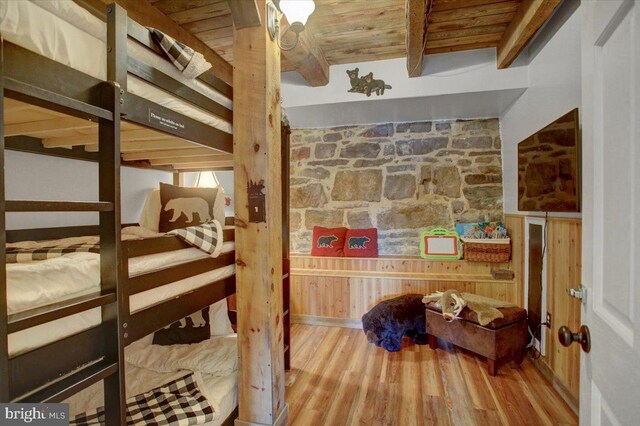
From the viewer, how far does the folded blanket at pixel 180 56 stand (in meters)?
1.14

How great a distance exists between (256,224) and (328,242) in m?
2.04

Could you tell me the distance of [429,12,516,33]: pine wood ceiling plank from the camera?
2115 mm

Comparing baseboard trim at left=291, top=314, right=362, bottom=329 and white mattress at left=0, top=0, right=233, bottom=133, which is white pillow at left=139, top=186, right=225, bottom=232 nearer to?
white mattress at left=0, top=0, right=233, bottom=133

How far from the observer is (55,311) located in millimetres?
769

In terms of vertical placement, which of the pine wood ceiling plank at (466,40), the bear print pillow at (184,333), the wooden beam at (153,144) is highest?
the pine wood ceiling plank at (466,40)

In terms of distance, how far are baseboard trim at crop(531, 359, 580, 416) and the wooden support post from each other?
1.83 m

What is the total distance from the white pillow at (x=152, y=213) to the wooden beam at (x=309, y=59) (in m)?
1.45

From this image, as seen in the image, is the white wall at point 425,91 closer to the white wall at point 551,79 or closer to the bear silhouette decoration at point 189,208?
the white wall at point 551,79

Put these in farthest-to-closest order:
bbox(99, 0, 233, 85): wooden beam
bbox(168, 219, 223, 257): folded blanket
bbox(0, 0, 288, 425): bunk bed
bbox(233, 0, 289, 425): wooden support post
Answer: bbox(99, 0, 233, 85): wooden beam
bbox(233, 0, 289, 425): wooden support post
bbox(168, 219, 223, 257): folded blanket
bbox(0, 0, 288, 425): bunk bed

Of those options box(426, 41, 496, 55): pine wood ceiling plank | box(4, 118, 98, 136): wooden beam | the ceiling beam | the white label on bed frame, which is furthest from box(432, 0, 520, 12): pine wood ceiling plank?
box(4, 118, 98, 136): wooden beam

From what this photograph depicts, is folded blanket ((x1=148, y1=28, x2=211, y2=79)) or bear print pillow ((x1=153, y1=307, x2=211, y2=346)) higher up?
folded blanket ((x1=148, y1=28, x2=211, y2=79))

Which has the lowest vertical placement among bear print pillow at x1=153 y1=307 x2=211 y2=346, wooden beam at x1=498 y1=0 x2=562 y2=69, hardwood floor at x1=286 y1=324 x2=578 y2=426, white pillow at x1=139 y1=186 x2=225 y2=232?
hardwood floor at x1=286 y1=324 x2=578 y2=426

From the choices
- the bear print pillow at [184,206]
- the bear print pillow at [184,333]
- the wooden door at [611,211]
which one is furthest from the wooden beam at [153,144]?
the wooden door at [611,211]

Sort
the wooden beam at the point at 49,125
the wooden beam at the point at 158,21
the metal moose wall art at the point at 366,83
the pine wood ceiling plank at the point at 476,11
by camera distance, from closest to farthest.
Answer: the wooden beam at the point at 49,125 → the wooden beam at the point at 158,21 → the pine wood ceiling plank at the point at 476,11 → the metal moose wall art at the point at 366,83
